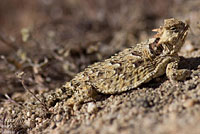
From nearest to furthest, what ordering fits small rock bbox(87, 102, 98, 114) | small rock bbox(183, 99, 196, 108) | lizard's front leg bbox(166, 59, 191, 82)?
small rock bbox(183, 99, 196, 108) → small rock bbox(87, 102, 98, 114) → lizard's front leg bbox(166, 59, 191, 82)

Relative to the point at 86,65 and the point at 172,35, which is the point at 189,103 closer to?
the point at 172,35

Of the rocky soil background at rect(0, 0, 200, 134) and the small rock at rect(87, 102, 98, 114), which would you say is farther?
the small rock at rect(87, 102, 98, 114)

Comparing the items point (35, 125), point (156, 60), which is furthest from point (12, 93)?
point (156, 60)

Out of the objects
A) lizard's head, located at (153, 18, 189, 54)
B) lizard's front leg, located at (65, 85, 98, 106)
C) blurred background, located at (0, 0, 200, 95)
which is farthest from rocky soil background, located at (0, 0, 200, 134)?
lizard's head, located at (153, 18, 189, 54)

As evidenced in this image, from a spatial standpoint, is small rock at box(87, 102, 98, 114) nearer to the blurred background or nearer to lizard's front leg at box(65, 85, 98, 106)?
lizard's front leg at box(65, 85, 98, 106)

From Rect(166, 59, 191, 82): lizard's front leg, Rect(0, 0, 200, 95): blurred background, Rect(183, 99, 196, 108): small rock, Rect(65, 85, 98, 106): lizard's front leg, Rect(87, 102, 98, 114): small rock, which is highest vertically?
Rect(0, 0, 200, 95): blurred background

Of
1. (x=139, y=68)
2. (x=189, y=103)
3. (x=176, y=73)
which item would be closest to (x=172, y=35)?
(x=176, y=73)

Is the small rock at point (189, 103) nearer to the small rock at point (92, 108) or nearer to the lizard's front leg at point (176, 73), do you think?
the lizard's front leg at point (176, 73)

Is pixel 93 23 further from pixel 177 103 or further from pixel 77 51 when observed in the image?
pixel 177 103
